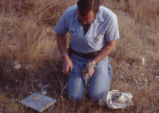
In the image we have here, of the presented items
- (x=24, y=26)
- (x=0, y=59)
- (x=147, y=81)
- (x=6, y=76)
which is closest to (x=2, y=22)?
(x=24, y=26)

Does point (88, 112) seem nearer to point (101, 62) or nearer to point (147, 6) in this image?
point (101, 62)

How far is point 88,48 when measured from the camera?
2.10 m

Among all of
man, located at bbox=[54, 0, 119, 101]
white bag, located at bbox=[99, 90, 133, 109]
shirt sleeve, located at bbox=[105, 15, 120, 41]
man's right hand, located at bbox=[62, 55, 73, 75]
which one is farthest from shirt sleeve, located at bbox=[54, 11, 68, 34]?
white bag, located at bbox=[99, 90, 133, 109]

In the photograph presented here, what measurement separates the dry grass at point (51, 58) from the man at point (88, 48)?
13cm

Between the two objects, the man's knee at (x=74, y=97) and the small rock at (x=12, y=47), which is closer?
the man's knee at (x=74, y=97)

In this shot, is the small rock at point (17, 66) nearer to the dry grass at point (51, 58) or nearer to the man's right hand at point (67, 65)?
the dry grass at point (51, 58)

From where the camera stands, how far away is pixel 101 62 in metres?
2.20

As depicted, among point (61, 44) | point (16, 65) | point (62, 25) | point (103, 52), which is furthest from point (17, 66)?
point (103, 52)

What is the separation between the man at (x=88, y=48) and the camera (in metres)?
2.00

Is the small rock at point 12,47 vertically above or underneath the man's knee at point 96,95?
above

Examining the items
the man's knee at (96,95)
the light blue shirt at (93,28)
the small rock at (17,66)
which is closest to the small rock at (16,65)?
the small rock at (17,66)

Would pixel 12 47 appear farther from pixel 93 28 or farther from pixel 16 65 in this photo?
pixel 93 28

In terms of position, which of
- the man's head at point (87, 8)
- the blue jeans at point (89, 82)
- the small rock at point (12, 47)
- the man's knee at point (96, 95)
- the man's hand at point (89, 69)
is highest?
the man's head at point (87, 8)

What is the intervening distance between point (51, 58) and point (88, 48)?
58 centimetres
